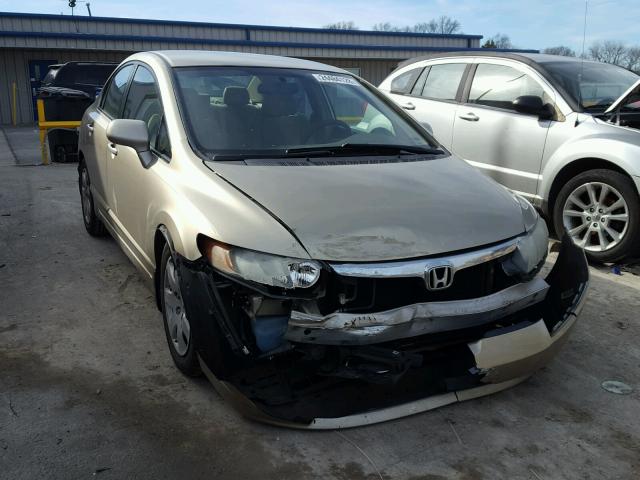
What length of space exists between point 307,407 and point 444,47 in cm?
3124

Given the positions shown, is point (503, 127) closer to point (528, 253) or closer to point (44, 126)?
point (528, 253)

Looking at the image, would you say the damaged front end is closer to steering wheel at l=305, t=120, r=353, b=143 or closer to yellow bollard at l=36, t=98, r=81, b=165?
steering wheel at l=305, t=120, r=353, b=143

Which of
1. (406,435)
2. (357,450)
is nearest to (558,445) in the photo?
(406,435)

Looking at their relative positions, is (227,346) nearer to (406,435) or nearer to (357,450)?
(357,450)

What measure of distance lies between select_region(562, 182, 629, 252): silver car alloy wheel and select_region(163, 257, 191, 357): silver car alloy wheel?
3.47 metres

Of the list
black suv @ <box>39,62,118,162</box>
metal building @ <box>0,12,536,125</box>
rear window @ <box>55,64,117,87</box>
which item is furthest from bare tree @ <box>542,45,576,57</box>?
metal building @ <box>0,12,536,125</box>

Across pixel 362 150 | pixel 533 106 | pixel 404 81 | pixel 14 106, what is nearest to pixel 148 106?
pixel 362 150

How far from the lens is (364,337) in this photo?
8.00 feet

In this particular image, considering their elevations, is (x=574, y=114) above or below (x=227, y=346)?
above

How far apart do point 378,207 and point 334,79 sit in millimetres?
1743

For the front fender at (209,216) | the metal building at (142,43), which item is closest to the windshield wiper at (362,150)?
the front fender at (209,216)

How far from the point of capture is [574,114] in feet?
17.3

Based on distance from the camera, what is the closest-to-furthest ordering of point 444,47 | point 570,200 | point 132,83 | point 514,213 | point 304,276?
1. point 304,276
2. point 514,213
3. point 132,83
4. point 570,200
5. point 444,47

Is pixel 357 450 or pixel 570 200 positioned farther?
pixel 570 200
